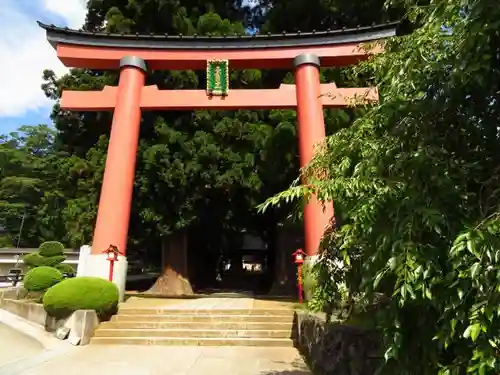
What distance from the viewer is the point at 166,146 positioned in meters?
11.1

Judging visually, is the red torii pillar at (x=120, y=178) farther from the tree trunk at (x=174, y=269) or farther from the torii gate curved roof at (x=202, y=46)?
the tree trunk at (x=174, y=269)

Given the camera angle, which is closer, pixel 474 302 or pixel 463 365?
pixel 474 302

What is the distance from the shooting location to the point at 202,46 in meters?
10.7

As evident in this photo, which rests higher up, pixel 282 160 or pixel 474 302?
pixel 282 160

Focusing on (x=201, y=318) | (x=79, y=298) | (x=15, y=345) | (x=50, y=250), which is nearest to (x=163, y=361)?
(x=201, y=318)

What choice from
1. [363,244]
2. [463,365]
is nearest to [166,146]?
[363,244]

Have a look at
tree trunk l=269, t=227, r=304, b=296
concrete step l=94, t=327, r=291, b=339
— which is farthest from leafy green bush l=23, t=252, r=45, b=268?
tree trunk l=269, t=227, r=304, b=296

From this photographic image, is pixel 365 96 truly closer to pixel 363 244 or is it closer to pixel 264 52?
pixel 363 244

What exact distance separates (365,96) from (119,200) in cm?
691

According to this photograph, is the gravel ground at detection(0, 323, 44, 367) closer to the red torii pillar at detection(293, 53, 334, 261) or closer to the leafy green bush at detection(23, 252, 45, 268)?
the leafy green bush at detection(23, 252, 45, 268)

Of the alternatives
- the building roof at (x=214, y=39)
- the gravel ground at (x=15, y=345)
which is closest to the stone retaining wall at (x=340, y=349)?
the gravel ground at (x=15, y=345)

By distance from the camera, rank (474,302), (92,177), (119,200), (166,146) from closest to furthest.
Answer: (474,302) → (119,200) → (166,146) → (92,177)

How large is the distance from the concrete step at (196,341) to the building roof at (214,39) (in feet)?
22.9

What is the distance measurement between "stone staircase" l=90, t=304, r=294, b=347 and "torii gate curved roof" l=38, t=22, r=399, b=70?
6.13 meters
